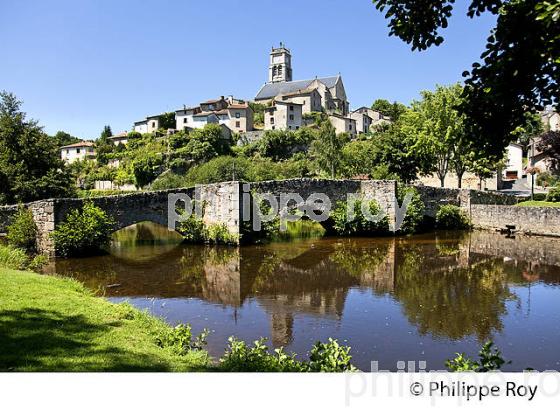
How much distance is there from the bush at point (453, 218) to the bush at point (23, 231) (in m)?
21.1

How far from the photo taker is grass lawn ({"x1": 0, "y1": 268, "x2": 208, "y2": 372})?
4875 mm

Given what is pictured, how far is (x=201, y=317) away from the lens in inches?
372

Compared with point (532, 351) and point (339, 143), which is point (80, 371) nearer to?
point (532, 351)

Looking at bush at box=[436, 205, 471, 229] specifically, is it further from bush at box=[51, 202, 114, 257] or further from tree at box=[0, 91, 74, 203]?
tree at box=[0, 91, 74, 203]

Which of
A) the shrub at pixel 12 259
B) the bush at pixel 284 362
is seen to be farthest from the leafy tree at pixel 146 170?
the bush at pixel 284 362

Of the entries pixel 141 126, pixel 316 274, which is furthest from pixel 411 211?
pixel 141 126

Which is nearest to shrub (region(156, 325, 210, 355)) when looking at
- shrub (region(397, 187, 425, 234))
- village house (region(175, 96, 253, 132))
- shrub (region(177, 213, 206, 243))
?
shrub (region(177, 213, 206, 243))

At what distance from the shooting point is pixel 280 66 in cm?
10769

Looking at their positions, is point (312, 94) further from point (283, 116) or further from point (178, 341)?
point (178, 341)

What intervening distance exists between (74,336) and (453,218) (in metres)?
24.6

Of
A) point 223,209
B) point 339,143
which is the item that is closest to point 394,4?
point 223,209

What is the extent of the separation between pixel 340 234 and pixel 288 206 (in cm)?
347

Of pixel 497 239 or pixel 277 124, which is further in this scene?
pixel 277 124

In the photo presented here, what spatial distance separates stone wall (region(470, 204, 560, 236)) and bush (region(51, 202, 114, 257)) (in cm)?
2024
